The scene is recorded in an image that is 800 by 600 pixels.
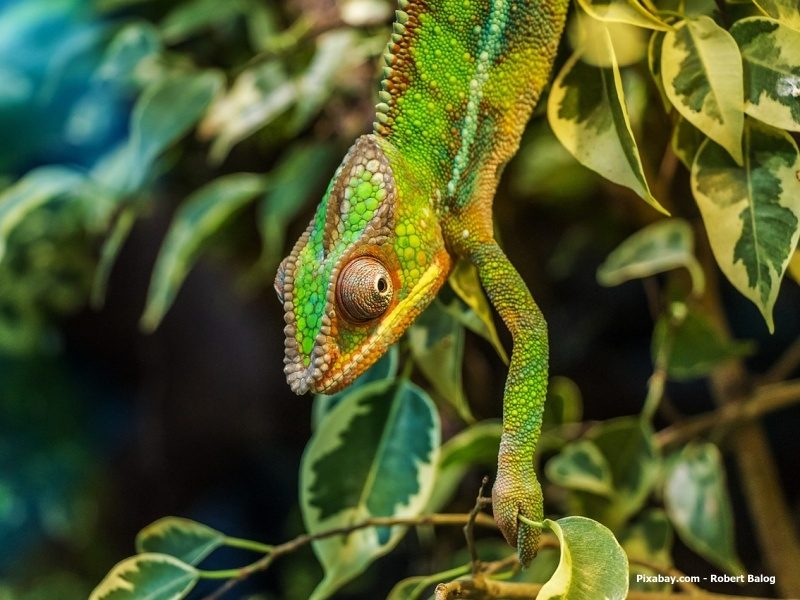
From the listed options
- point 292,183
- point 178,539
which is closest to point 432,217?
point 178,539

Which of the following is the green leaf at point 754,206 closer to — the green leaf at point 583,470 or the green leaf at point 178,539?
the green leaf at point 583,470

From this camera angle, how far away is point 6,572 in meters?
1.89

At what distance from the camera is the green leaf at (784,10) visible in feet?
2.00

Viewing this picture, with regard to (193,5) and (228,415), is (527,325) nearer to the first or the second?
(193,5)

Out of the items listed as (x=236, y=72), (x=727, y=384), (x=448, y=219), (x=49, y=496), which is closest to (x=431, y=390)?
(x=727, y=384)

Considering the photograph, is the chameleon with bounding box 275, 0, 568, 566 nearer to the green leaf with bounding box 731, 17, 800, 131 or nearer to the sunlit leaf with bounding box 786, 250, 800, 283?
the green leaf with bounding box 731, 17, 800, 131

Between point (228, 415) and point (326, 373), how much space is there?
1.63 meters

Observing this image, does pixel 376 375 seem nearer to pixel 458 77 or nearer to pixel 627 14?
pixel 458 77

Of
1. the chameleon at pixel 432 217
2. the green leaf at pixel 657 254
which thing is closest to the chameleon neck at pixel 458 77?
the chameleon at pixel 432 217

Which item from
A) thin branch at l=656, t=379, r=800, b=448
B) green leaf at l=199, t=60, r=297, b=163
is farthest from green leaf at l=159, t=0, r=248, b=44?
thin branch at l=656, t=379, r=800, b=448

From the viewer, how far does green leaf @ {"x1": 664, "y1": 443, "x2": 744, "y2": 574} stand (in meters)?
1.01

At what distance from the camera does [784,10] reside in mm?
612

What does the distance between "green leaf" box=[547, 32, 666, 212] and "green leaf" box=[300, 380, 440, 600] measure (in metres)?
0.33

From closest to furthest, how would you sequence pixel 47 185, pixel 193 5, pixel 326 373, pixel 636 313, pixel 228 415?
pixel 326 373 < pixel 47 185 < pixel 193 5 < pixel 636 313 < pixel 228 415
